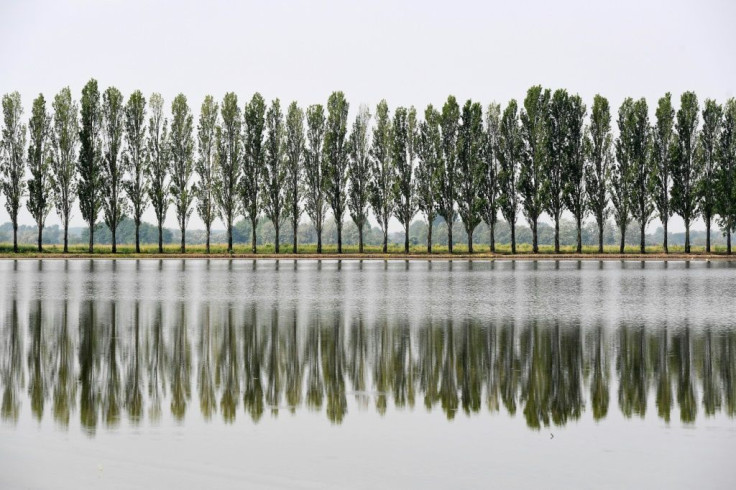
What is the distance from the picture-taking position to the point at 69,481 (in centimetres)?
696

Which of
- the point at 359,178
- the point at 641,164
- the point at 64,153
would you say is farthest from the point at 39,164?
the point at 641,164

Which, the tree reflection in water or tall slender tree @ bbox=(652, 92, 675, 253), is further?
tall slender tree @ bbox=(652, 92, 675, 253)

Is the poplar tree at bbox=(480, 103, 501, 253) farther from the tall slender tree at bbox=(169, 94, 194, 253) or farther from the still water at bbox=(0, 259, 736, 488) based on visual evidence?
the still water at bbox=(0, 259, 736, 488)

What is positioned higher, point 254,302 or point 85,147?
point 85,147

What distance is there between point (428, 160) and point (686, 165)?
22853 mm

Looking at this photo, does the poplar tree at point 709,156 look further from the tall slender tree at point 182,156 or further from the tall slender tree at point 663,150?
the tall slender tree at point 182,156

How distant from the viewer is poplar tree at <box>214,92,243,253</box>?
7506cm

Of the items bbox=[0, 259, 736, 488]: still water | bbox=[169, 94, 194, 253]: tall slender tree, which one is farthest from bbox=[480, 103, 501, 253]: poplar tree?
bbox=[0, 259, 736, 488]: still water

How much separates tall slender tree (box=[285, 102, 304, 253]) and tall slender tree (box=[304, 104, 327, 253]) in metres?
0.68

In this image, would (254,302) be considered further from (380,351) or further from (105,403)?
(105,403)

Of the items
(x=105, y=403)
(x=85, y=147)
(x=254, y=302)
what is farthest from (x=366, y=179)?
(x=105, y=403)

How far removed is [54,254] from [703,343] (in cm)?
6529

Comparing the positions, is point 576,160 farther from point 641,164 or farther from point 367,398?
point 367,398

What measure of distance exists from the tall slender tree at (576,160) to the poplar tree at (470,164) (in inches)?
308
